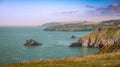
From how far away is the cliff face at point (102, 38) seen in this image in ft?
449

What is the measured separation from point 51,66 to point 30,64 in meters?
2.07

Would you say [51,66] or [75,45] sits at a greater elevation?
[51,66]

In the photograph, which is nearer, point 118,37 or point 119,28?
point 118,37

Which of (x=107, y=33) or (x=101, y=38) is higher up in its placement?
(x=107, y=33)

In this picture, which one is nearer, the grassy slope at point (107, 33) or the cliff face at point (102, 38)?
the cliff face at point (102, 38)

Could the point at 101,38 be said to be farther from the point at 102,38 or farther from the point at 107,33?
the point at 107,33

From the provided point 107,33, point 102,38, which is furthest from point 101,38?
point 107,33

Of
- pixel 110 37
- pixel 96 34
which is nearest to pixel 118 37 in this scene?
pixel 110 37

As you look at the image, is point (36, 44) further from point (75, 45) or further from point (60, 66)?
point (60, 66)

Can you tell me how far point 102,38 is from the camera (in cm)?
14112

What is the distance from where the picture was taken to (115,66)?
1805 cm

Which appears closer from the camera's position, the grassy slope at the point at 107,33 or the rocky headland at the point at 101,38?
the rocky headland at the point at 101,38

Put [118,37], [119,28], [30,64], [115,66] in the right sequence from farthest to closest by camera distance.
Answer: [119,28]
[118,37]
[30,64]
[115,66]

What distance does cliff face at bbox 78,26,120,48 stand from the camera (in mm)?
136938
